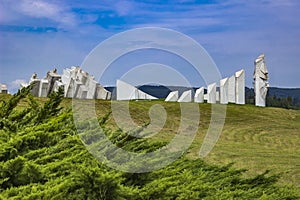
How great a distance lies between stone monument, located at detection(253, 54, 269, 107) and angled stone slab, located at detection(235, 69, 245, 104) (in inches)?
31.9

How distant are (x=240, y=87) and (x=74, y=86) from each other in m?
7.89

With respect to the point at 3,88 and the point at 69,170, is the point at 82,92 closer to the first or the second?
the point at 3,88

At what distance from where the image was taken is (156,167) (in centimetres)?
391

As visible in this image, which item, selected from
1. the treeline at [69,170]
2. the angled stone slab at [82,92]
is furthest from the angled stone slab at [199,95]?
the treeline at [69,170]

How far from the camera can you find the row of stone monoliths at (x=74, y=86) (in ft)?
64.6

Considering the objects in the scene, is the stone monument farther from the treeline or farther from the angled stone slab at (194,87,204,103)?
the treeline

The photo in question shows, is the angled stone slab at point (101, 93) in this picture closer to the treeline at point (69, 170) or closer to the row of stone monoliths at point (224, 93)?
the row of stone monoliths at point (224, 93)

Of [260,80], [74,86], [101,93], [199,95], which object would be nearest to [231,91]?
[260,80]

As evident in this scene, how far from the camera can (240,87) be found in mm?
23516

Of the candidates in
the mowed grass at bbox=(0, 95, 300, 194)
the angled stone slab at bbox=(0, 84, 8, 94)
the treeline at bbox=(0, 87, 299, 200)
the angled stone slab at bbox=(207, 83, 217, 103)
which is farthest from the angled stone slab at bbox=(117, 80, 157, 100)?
the treeline at bbox=(0, 87, 299, 200)

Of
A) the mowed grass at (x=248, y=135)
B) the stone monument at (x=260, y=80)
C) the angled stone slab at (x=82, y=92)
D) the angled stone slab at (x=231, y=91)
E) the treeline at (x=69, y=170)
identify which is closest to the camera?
the treeline at (x=69, y=170)

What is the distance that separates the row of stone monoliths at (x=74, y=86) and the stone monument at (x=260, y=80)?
709 cm

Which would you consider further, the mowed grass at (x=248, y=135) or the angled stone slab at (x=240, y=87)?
the angled stone slab at (x=240, y=87)

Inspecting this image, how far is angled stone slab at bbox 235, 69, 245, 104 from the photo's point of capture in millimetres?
23133
